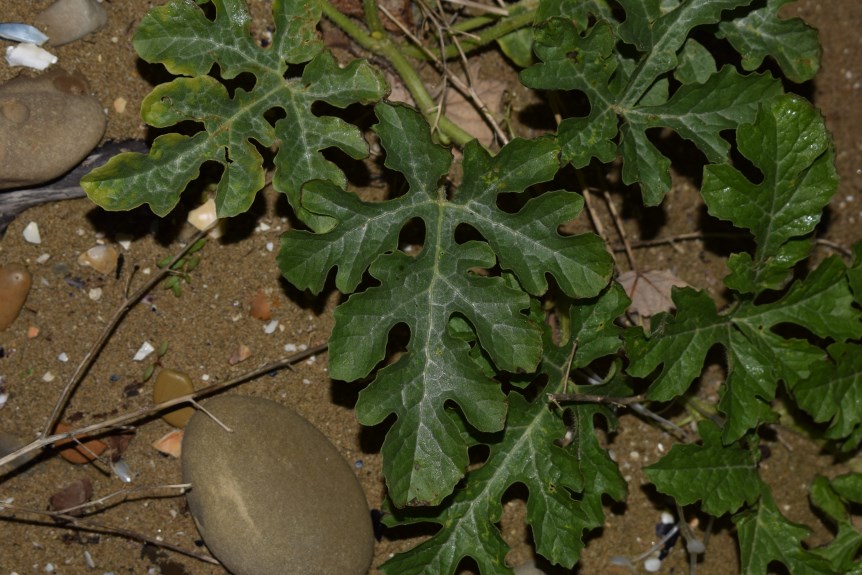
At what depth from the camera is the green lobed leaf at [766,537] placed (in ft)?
10.9

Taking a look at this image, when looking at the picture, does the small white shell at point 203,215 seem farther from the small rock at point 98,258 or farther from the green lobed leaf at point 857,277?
the green lobed leaf at point 857,277

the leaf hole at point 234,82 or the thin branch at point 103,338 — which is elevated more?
the leaf hole at point 234,82

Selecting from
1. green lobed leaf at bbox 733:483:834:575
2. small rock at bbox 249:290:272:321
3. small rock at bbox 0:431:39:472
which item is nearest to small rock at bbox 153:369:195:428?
small rock at bbox 249:290:272:321

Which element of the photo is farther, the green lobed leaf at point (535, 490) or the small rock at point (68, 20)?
the small rock at point (68, 20)

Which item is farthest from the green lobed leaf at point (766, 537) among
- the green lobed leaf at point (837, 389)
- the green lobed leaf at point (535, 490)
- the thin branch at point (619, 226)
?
the thin branch at point (619, 226)

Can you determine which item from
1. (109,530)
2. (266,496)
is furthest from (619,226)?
(109,530)

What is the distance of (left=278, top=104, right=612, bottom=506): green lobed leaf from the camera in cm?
291

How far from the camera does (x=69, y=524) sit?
3.27m

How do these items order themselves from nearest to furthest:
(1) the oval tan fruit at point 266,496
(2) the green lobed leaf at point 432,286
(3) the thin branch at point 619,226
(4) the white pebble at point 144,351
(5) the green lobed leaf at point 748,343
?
(2) the green lobed leaf at point 432,286 < (5) the green lobed leaf at point 748,343 < (1) the oval tan fruit at point 266,496 < (4) the white pebble at point 144,351 < (3) the thin branch at point 619,226

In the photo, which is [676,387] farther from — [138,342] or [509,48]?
[138,342]

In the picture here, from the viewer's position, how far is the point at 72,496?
129 inches

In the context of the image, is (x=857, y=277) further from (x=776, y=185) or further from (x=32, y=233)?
(x=32, y=233)

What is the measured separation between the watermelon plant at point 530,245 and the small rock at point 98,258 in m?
0.48

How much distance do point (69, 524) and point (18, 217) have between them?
39.9 inches
